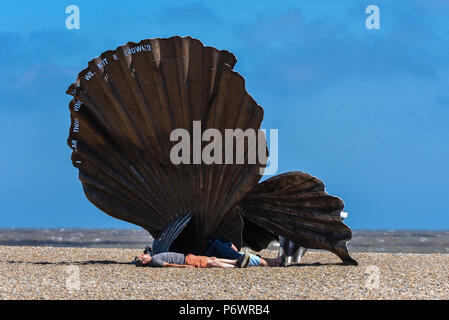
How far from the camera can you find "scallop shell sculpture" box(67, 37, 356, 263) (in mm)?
8492

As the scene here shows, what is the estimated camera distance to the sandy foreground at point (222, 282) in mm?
5906

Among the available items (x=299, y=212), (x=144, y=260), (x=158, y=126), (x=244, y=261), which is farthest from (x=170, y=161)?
(x=299, y=212)

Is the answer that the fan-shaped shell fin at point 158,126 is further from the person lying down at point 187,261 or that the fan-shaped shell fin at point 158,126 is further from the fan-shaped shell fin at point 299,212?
the fan-shaped shell fin at point 299,212

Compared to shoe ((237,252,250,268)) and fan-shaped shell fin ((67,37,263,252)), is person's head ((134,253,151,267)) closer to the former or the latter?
fan-shaped shell fin ((67,37,263,252))

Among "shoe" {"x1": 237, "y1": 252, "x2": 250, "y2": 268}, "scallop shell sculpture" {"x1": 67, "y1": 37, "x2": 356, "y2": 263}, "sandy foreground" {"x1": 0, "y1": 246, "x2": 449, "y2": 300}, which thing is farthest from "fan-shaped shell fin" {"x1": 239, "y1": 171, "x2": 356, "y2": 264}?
"shoe" {"x1": 237, "y1": 252, "x2": 250, "y2": 268}

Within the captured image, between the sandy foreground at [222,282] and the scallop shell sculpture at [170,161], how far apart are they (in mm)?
828

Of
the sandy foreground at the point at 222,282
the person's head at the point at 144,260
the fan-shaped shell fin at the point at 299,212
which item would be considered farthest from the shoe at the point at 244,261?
the person's head at the point at 144,260

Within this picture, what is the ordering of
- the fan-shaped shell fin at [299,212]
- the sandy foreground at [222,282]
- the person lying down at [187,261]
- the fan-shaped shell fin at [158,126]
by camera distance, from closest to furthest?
1. the sandy foreground at [222,282]
2. the person lying down at [187,261]
3. the fan-shaped shell fin at [158,126]
4. the fan-shaped shell fin at [299,212]

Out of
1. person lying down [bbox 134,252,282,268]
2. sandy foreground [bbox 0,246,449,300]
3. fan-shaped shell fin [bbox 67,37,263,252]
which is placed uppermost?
fan-shaped shell fin [bbox 67,37,263,252]

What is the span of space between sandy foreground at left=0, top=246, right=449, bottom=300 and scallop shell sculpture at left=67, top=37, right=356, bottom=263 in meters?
0.83

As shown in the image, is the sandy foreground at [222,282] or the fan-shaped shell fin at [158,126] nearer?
the sandy foreground at [222,282]

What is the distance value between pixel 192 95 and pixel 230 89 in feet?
1.94
